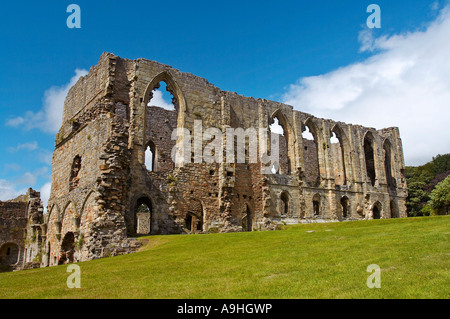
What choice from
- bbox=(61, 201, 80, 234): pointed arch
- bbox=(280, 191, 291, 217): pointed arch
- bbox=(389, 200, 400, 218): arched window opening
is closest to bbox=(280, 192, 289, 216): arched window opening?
bbox=(280, 191, 291, 217): pointed arch

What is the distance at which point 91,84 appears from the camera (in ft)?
74.4

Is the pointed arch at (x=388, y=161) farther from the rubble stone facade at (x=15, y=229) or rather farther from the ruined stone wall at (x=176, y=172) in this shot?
the rubble stone facade at (x=15, y=229)

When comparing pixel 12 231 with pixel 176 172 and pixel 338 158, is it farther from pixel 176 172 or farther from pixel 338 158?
pixel 338 158

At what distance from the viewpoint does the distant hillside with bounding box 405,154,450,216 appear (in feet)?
133

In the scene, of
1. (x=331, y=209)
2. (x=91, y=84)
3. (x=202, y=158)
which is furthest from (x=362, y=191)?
(x=91, y=84)

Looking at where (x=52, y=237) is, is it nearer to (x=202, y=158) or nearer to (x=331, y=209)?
(x=202, y=158)

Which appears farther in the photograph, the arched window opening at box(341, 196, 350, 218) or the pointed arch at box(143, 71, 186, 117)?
the arched window opening at box(341, 196, 350, 218)

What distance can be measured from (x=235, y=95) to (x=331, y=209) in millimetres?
11475

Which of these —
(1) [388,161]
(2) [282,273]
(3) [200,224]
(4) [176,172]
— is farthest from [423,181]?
(2) [282,273]

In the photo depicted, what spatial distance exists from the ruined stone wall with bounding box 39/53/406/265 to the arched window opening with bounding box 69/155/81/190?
50mm

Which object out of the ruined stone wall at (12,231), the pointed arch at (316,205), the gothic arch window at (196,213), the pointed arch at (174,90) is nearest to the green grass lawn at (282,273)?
the gothic arch window at (196,213)

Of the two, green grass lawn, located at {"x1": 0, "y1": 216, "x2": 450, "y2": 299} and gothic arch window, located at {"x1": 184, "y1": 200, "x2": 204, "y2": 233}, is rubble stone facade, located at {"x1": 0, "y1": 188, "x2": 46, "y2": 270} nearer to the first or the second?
gothic arch window, located at {"x1": 184, "y1": 200, "x2": 204, "y2": 233}

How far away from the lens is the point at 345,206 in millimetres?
32688

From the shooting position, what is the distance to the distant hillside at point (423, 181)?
4053 cm
